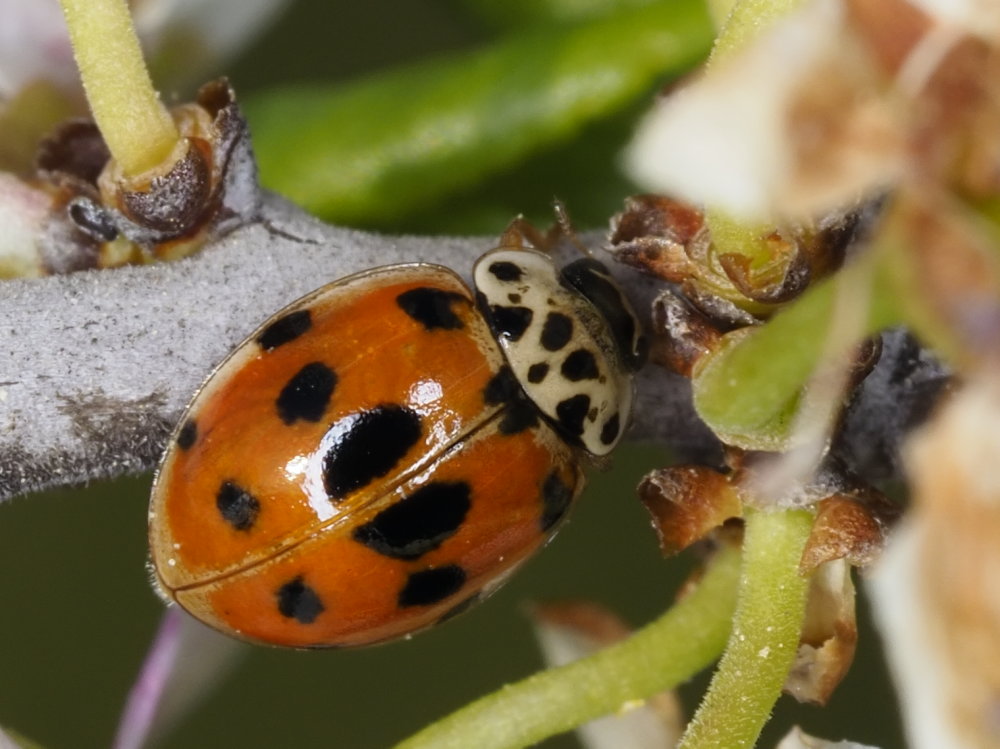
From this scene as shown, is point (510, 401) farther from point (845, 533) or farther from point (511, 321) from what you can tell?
point (845, 533)

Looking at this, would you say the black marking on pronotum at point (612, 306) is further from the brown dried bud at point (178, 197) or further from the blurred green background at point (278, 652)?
the blurred green background at point (278, 652)

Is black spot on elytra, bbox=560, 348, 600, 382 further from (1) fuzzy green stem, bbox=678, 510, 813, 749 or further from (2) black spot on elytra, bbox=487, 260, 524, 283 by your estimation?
(1) fuzzy green stem, bbox=678, 510, 813, 749

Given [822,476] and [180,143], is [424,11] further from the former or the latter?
[822,476]

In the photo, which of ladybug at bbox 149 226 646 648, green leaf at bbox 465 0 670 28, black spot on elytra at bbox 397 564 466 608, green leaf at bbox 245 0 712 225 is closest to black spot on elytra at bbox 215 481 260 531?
ladybug at bbox 149 226 646 648

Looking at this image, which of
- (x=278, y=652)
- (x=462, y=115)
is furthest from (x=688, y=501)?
(x=278, y=652)

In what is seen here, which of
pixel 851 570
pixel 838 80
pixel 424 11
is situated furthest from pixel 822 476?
pixel 424 11

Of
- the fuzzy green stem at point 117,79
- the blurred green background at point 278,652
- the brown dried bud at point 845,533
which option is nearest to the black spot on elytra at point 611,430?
the brown dried bud at point 845,533
